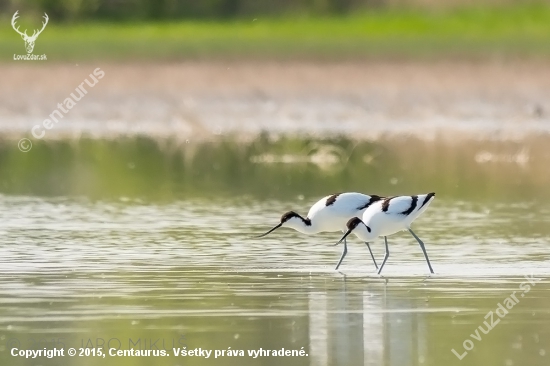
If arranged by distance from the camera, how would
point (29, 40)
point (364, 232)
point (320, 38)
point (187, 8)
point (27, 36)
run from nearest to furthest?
point (364, 232) → point (320, 38) → point (29, 40) → point (27, 36) → point (187, 8)

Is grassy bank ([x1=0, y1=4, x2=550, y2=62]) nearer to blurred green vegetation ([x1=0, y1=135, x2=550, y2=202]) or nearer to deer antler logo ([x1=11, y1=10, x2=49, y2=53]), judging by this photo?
deer antler logo ([x1=11, y1=10, x2=49, y2=53])

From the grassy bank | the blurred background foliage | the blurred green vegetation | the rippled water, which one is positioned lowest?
the rippled water

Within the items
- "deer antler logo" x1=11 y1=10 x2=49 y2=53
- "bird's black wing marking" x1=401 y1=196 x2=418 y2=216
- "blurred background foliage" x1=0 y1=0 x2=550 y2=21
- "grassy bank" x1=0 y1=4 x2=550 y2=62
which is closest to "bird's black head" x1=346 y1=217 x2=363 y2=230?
"bird's black wing marking" x1=401 y1=196 x2=418 y2=216

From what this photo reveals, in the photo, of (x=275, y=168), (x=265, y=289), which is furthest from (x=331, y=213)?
(x=275, y=168)

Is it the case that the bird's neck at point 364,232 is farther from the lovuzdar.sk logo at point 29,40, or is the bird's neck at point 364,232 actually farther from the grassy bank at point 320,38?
the lovuzdar.sk logo at point 29,40

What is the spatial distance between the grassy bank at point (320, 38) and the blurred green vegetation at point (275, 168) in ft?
Answer: 24.2

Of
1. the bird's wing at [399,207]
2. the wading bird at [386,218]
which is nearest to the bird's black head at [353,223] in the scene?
the wading bird at [386,218]

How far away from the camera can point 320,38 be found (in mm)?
34312

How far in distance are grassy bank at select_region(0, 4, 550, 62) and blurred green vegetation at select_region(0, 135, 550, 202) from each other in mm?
7387

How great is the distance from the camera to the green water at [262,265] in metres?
8.34

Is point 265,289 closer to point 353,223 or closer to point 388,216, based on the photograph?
point 353,223

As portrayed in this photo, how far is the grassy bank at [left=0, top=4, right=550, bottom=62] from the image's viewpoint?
3238 centimetres

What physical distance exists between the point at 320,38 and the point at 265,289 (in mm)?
24599

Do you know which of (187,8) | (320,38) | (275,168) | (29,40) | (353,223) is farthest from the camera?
(187,8)
